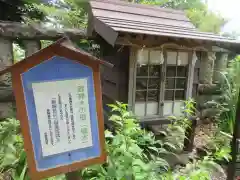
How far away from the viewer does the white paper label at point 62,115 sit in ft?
3.57

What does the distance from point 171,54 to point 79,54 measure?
2.47m

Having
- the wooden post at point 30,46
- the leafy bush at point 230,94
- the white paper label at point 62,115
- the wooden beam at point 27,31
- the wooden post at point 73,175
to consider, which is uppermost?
the wooden beam at point 27,31

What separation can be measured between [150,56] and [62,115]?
2327mm

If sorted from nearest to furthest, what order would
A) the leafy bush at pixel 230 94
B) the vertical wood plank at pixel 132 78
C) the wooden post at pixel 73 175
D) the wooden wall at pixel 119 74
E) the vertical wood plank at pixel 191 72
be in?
the wooden post at pixel 73 175, the vertical wood plank at pixel 132 78, the wooden wall at pixel 119 74, the vertical wood plank at pixel 191 72, the leafy bush at pixel 230 94

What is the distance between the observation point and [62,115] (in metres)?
1.14

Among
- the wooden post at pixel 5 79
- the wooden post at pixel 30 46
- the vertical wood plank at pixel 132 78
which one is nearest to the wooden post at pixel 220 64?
the vertical wood plank at pixel 132 78

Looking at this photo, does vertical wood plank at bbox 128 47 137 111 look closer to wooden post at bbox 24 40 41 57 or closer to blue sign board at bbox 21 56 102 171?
wooden post at bbox 24 40 41 57

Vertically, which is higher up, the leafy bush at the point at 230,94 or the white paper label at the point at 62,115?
the white paper label at the point at 62,115

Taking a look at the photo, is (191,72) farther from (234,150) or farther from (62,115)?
(62,115)

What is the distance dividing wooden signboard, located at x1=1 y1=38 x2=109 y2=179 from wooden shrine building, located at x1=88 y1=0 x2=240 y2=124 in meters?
1.62

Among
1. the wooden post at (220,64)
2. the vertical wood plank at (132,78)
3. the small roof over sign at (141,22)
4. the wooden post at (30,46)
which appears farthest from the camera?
the wooden post at (220,64)

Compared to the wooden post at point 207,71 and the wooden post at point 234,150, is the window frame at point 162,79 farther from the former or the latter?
the wooden post at point 207,71

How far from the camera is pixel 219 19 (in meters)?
8.45

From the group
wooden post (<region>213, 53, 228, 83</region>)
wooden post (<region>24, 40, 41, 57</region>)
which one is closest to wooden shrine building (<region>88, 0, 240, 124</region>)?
wooden post (<region>24, 40, 41, 57</region>)
